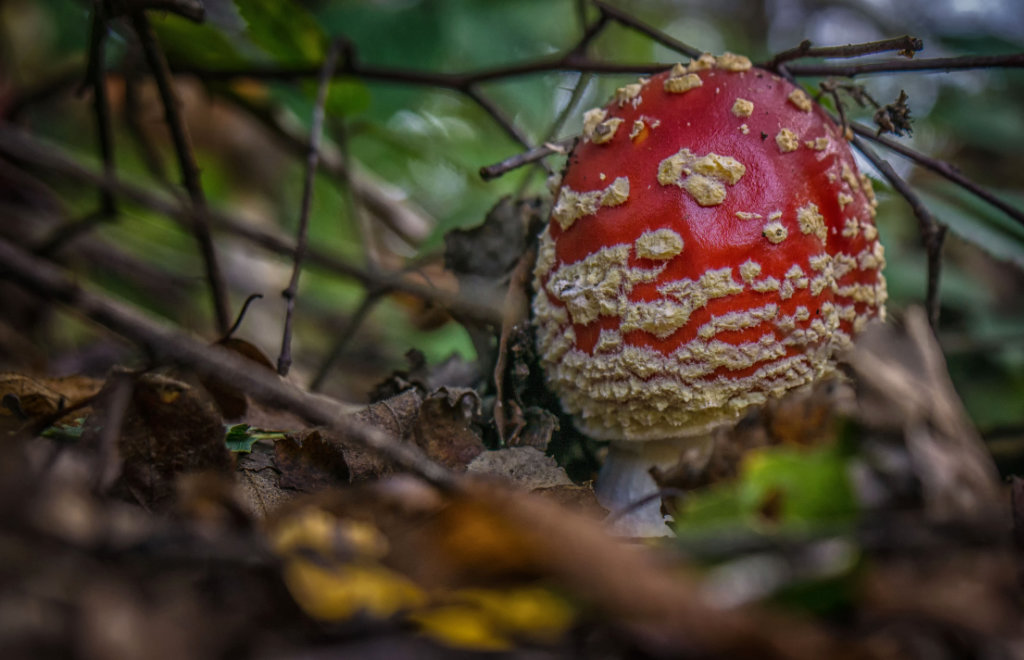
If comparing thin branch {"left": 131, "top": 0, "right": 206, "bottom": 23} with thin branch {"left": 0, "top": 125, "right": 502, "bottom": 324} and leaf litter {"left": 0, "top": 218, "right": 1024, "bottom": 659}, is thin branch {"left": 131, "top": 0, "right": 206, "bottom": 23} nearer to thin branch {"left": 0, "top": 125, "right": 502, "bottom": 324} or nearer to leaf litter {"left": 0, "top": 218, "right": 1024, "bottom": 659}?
thin branch {"left": 0, "top": 125, "right": 502, "bottom": 324}

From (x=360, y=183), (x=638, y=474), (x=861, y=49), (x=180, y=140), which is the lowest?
(x=638, y=474)

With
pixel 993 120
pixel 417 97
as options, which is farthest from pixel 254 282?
pixel 993 120

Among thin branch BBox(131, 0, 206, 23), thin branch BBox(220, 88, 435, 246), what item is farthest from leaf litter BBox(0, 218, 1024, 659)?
thin branch BBox(220, 88, 435, 246)

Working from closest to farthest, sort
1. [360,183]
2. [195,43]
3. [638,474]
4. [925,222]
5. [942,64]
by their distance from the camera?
1. [942,64]
2. [925,222]
3. [638,474]
4. [195,43]
5. [360,183]

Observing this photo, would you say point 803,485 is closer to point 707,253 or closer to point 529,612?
point 529,612

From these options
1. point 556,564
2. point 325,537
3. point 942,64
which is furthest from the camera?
point 942,64

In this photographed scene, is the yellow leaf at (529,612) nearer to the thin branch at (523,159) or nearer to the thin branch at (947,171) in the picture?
the thin branch at (523,159)

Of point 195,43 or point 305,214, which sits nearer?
point 305,214

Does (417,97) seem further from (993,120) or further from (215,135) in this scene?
(993,120)

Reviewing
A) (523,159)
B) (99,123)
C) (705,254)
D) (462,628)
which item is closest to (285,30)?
(99,123)
